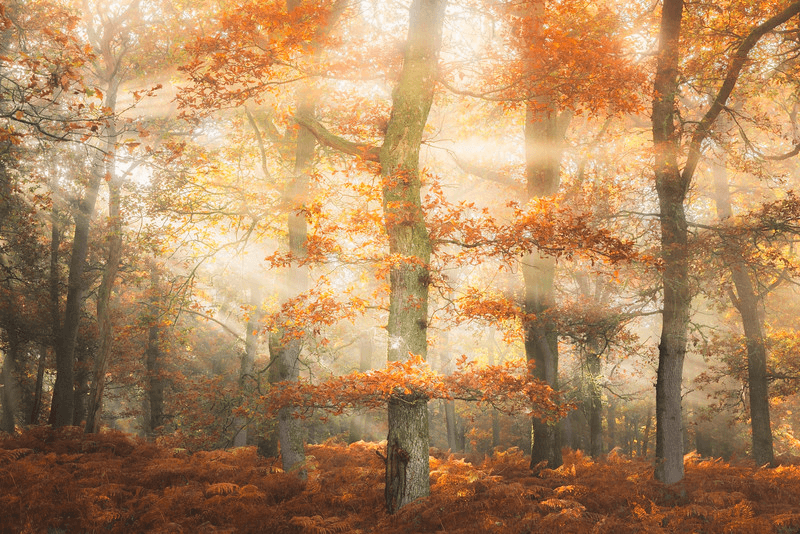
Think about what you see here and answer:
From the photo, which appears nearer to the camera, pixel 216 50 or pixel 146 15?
pixel 216 50

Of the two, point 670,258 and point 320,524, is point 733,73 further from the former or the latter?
point 320,524

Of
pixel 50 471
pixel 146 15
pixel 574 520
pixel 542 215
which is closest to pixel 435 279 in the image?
pixel 542 215

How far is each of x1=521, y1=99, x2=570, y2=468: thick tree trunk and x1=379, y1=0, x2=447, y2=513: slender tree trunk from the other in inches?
170

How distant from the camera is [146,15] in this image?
14383mm

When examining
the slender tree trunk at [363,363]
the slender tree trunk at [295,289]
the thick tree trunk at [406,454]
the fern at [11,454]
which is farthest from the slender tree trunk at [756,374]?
the fern at [11,454]

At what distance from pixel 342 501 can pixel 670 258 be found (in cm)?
711

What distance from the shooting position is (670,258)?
9031 millimetres

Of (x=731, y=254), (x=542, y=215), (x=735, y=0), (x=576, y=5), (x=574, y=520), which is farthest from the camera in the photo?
(x=576, y=5)

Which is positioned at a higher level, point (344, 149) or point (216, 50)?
point (216, 50)

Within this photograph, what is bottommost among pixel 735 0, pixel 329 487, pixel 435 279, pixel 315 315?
pixel 329 487

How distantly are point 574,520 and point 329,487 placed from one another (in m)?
3.97

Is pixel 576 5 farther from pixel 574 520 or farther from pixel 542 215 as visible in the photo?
pixel 574 520

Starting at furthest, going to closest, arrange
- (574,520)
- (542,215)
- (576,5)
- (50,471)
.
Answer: (576,5) < (50,471) < (542,215) < (574,520)

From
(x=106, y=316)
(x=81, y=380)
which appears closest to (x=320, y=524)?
(x=106, y=316)
